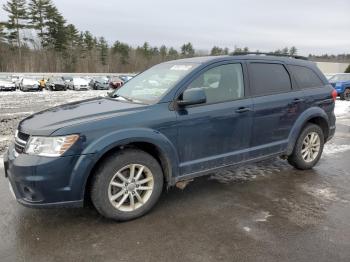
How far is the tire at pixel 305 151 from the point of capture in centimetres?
547

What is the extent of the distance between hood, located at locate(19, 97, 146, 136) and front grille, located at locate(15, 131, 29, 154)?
52 mm

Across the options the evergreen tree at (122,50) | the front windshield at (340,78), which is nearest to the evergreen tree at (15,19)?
the evergreen tree at (122,50)

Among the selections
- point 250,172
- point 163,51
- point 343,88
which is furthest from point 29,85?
point 163,51

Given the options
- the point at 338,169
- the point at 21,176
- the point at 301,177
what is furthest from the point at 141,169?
the point at 338,169

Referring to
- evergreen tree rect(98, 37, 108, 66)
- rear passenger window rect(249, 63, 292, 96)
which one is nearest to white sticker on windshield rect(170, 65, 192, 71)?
rear passenger window rect(249, 63, 292, 96)

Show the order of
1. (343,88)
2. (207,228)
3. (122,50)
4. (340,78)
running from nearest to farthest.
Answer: (207,228), (343,88), (340,78), (122,50)

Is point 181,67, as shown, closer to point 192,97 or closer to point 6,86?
point 192,97

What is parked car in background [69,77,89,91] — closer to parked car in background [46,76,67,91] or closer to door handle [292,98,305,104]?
parked car in background [46,76,67,91]

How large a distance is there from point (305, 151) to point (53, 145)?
157 inches

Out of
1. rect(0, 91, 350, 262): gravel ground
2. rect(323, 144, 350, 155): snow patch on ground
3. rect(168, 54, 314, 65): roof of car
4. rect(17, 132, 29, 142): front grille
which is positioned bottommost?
rect(0, 91, 350, 262): gravel ground

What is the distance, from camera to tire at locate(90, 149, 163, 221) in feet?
11.8

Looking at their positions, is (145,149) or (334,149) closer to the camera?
(145,149)

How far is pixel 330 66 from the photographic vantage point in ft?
196

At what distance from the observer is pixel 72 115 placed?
3.84 meters
